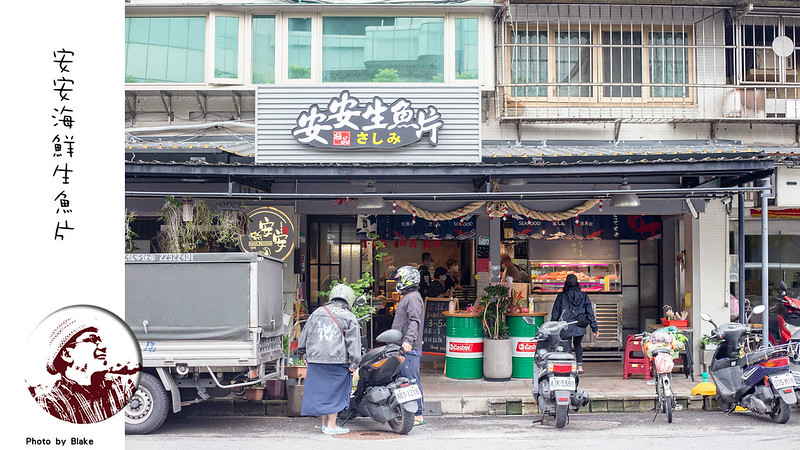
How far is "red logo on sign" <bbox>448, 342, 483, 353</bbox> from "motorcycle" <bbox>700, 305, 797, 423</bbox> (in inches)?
151

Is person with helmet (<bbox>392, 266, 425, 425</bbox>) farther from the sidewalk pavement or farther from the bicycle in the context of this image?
the bicycle

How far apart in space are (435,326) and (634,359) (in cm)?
375

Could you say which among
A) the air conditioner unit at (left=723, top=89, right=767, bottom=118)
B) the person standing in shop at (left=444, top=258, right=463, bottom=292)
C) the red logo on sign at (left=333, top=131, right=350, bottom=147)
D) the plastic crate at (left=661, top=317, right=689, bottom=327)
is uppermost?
the air conditioner unit at (left=723, top=89, right=767, bottom=118)

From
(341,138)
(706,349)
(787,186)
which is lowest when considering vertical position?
(706,349)

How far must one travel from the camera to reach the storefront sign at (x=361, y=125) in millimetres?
11914

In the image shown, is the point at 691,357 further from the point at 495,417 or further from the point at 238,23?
the point at 238,23

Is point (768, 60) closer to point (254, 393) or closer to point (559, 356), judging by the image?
point (559, 356)

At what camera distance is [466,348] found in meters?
12.8

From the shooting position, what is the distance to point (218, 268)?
9.55 metres

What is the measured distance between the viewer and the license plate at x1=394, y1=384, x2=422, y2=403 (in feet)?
30.1

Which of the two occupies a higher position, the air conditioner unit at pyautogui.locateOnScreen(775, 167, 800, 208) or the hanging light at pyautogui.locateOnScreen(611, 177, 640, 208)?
the air conditioner unit at pyautogui.locateOnScreen(775, 167, 800, 208)

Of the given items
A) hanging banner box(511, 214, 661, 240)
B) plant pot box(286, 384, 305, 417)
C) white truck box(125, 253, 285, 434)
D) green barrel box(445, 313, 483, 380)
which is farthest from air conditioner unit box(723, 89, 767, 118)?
white truck box(125, 253, 285, 434)

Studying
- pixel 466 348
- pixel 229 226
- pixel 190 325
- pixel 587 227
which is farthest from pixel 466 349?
pixel 190 325

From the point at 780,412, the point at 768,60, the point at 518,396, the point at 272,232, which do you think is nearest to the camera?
the point at 780,412
